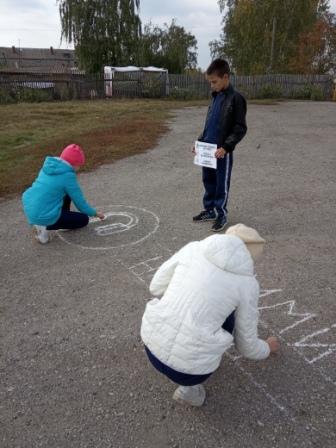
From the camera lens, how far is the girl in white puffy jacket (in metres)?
1.87

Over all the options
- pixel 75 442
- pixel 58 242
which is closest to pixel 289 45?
pixel 58 242

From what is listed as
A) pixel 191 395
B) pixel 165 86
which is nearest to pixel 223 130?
pixel 191 395

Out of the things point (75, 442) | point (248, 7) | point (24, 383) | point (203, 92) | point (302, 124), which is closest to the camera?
point (75, 442)

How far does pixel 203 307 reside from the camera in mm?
1887

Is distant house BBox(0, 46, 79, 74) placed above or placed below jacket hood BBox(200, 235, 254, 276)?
above

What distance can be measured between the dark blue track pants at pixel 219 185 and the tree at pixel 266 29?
30.1 metres

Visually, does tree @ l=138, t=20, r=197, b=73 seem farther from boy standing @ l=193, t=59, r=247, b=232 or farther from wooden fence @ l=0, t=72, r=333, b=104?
boy standing @ l=193, t=59, r=247, b=232

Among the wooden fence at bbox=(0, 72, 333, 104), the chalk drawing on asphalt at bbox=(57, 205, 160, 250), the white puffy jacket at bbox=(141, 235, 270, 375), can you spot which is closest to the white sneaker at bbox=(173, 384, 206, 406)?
the white puffy jacket at bbox=(141, 235, 270, 375)

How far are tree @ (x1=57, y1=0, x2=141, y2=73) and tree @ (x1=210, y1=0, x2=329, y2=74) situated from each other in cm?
899

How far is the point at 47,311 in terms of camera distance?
3.16 metres

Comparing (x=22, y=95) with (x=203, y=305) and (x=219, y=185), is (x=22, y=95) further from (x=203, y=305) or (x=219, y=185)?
(x=203, y=305)

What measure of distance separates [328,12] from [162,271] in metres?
38.3

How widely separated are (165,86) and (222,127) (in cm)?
2069

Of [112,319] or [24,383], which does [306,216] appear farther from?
[24,383]
